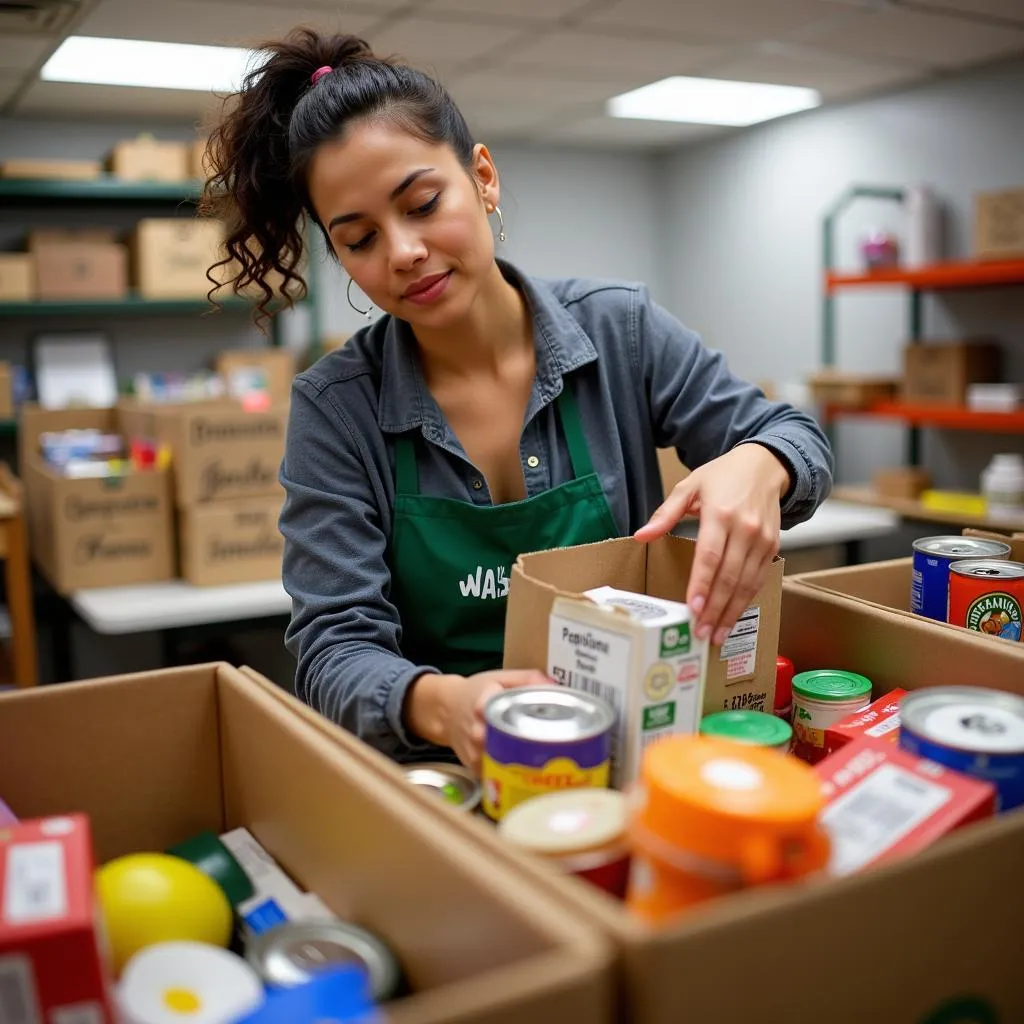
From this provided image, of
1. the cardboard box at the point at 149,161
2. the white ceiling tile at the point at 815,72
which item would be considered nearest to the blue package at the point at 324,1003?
the white ceiling tile at the point at 815,72

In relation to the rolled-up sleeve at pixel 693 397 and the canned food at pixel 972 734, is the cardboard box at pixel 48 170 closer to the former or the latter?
the rolled-up sleeve at pixel 693 397

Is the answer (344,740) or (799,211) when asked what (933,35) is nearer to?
(799,211)

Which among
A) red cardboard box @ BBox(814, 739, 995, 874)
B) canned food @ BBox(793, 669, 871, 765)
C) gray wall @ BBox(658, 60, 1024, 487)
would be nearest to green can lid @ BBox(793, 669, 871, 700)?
canned food @ BBox(793, 669, 871, 765)

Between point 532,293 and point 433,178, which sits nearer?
point 433,178

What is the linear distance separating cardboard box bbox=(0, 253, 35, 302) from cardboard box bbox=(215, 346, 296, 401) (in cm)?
86

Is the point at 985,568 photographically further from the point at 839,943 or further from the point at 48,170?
the point at 48,170

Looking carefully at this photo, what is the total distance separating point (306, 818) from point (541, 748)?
223 mm

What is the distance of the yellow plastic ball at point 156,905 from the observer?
745mm

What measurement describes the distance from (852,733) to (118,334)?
15.4 ft

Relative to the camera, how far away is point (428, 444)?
4.19ft

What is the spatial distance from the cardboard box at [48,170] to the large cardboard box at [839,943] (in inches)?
168

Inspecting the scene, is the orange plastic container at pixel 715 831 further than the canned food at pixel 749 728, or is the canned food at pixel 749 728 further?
the canned food at pixel 749 728

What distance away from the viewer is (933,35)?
3725mm

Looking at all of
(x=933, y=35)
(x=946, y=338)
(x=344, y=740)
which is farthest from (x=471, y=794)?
(x=946, y=338)
